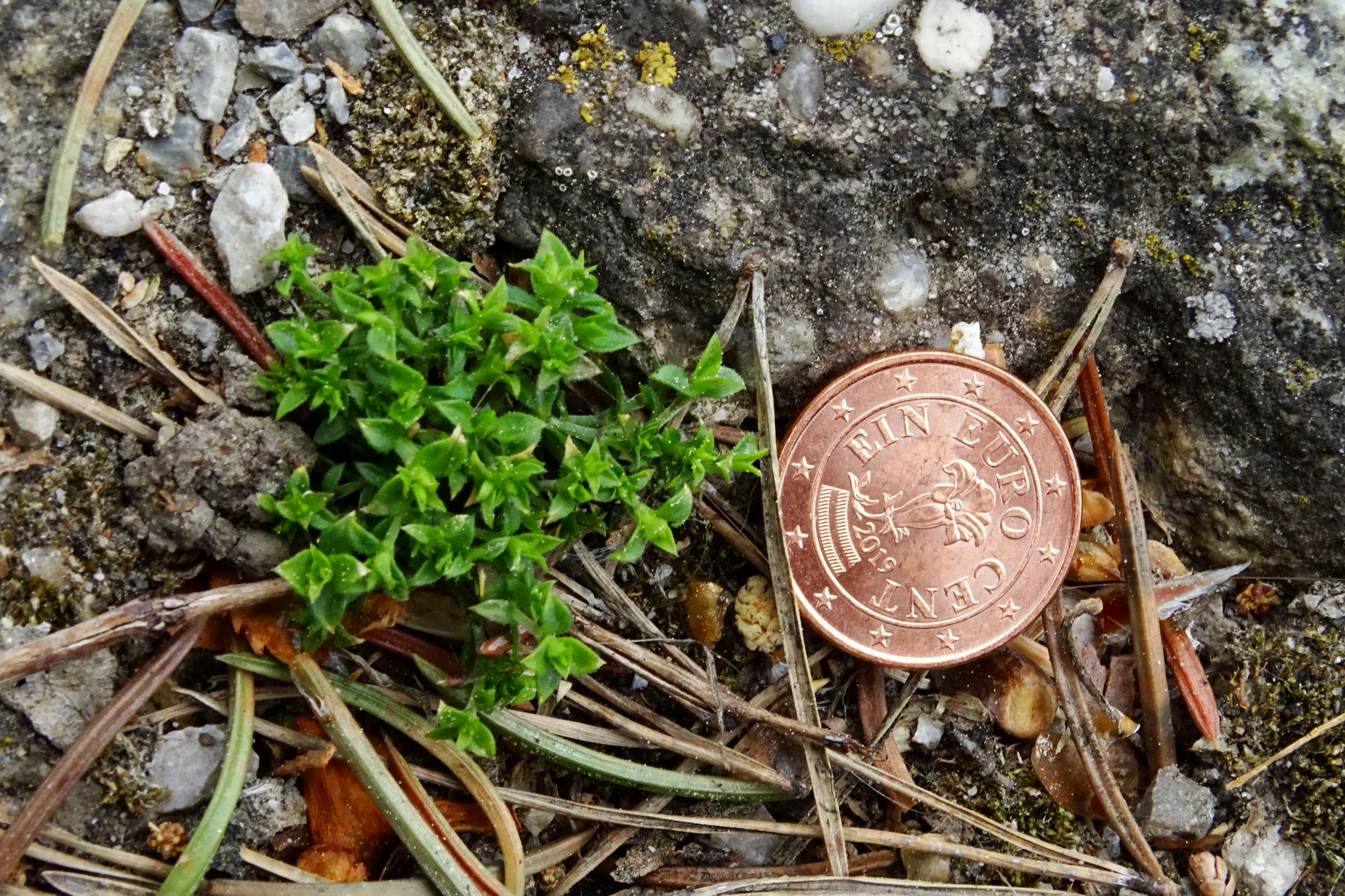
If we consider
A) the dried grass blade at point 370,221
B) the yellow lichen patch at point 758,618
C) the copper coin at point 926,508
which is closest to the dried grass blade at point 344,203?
the dried grass blade at point 370,221

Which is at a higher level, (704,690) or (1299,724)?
(704,690)

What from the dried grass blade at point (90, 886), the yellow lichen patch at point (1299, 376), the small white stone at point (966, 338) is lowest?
the dried grass blade at point (90, 886)

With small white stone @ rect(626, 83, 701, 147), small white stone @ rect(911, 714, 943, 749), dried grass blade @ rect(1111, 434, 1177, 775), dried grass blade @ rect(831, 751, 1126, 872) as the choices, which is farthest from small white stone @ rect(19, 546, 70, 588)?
dried grass blade @ rect(1111, 434, 1177, 775)

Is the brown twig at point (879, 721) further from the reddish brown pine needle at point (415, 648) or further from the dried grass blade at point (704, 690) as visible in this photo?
the reddish brown pine needle at point (415, 648)

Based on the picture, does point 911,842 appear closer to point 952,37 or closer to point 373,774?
point 373,774

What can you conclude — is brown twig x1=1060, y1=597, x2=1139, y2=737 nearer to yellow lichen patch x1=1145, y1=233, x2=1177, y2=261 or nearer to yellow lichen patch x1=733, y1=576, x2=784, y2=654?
yellow lichen patch x1=733, y1=576, x2=784, y2=654

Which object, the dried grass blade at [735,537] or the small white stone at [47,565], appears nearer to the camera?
the small white stone at [47,565]

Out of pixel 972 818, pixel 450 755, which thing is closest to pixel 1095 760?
pixel 972 818
